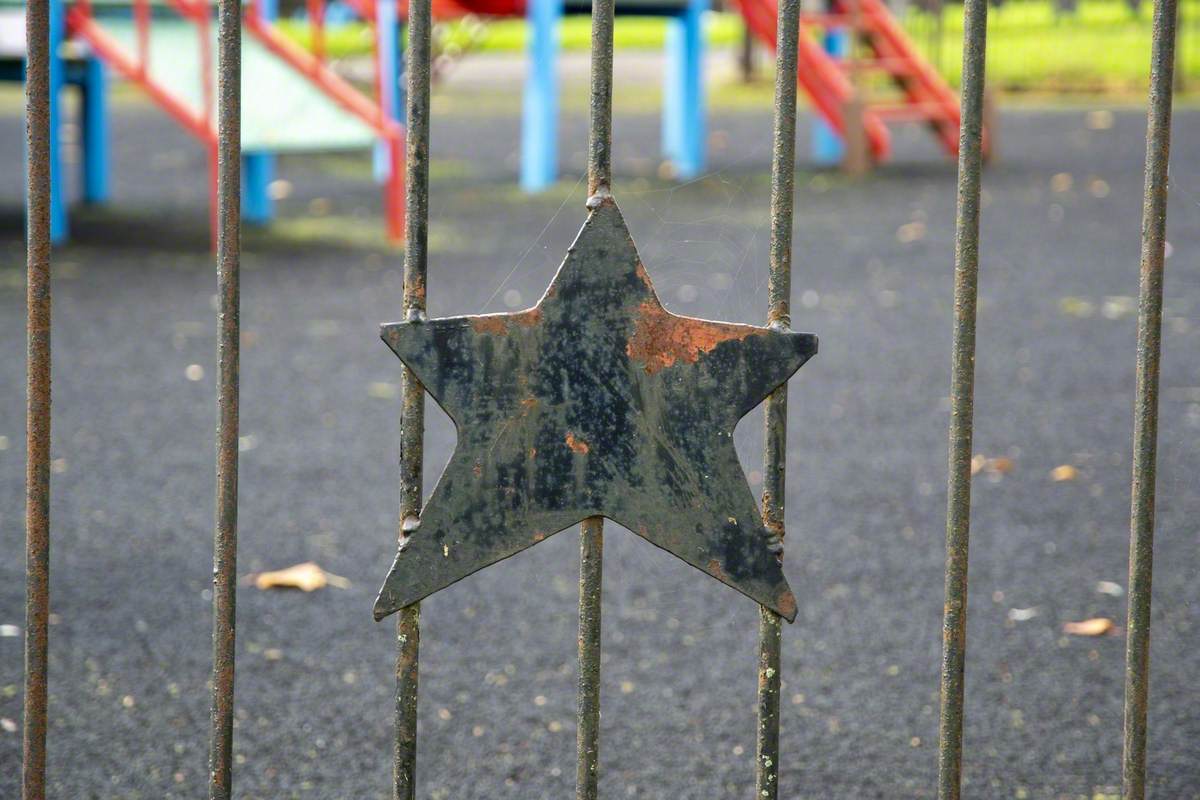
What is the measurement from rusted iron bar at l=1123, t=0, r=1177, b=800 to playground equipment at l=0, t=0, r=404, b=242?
20.2ft

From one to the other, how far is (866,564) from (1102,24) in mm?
16241

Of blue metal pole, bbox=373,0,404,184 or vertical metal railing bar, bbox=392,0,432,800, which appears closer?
vertical metal railing bar, bbox=392,0,432,800

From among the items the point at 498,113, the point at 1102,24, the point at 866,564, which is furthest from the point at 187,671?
the point at 1102,24

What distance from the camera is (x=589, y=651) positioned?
1.55m

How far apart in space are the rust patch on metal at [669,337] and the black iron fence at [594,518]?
6 cm

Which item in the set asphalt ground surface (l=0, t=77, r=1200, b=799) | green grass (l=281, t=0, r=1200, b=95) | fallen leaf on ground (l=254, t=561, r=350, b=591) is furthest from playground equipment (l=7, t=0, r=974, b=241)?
green grass (l=281, t=0, r=1200, b=95)

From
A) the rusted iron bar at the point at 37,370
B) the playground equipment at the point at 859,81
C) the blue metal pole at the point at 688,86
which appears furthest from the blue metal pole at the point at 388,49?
the rusted iron bar at the point at 37,370

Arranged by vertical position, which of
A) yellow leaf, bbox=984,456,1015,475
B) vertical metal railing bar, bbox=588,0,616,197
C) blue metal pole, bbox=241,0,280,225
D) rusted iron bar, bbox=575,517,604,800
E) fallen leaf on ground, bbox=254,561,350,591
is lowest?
fallen leaf on ground, bbox=254,561,350,591

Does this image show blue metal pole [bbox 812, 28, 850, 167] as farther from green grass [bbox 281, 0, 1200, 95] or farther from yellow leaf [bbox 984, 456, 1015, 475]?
Result: yellow leaf [bbox 984, 456, 1015, 475]

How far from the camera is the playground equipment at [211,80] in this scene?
7.52 metres

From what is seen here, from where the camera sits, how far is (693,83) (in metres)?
10.2

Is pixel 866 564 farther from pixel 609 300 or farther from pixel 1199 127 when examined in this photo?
pixel 1199 127

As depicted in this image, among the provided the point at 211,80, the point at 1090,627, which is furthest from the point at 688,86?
the point at 1090,627

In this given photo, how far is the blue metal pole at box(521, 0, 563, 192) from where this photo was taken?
8836 mm
